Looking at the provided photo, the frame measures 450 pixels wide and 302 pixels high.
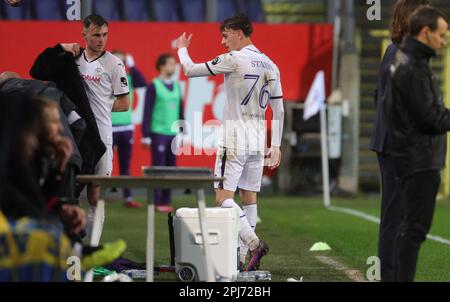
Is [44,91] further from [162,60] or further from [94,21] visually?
[162,60]

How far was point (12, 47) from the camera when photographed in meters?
13.9

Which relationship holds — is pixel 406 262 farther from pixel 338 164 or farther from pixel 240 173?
pixel 338 164

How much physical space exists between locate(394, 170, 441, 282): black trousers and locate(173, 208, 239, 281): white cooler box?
185 centimetres

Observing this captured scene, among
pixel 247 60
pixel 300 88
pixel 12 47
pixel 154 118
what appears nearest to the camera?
pixel 247 60

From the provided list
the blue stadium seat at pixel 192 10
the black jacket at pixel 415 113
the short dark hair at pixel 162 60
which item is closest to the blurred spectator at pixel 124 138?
the short dark hair at pixel 162 60

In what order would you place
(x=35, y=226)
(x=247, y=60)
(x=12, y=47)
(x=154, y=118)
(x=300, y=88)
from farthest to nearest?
(x=300, y=88) < (x=154, y=118) < (x=12, y=47) < (x=247, y=60) < (x=35, y=226)

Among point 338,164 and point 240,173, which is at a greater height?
point 240,173

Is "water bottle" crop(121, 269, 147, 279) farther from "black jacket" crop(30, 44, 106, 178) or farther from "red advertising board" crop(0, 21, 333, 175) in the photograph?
"red advertising board" crop(0, 21, 333, 175)

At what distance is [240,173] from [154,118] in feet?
25.6

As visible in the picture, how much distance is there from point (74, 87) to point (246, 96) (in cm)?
147

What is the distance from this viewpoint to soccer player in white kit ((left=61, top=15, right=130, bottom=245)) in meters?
10.8

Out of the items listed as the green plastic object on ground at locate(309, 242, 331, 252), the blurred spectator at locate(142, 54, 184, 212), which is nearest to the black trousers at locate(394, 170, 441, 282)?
the green plastic object on ground at locate(309, 242, 331, 252)

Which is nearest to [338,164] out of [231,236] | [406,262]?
[231,236]

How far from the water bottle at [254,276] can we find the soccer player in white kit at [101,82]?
1585 millimetres
